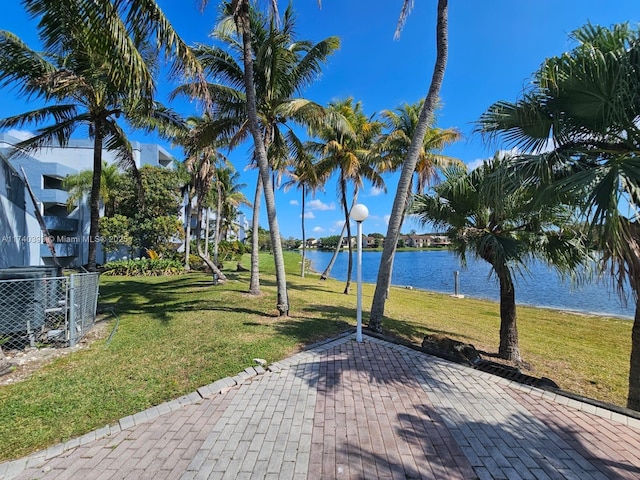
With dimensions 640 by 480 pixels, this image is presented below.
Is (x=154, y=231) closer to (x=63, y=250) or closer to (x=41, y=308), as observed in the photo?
(x=63, y=250)

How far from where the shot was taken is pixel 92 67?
23.8ft

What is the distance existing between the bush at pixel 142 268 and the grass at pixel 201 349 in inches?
309

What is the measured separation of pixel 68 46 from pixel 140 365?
22.3 feet

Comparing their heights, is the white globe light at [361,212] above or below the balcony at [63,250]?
above

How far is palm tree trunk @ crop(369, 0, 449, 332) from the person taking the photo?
19.9 feet

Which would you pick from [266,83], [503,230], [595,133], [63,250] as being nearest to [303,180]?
[266,83]

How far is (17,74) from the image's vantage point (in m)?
7.05

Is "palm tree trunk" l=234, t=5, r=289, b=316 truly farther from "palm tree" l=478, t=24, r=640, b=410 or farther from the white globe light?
"palm tree" l=478, t=24, r=640, b=410

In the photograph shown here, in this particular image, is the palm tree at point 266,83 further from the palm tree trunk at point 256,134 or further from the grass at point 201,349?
the grass at point 201,349

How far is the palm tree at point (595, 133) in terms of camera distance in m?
3.26

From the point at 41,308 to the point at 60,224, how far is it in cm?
2349

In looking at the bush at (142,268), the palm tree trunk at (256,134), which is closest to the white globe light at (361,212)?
the palm tree trunk at (256,134)

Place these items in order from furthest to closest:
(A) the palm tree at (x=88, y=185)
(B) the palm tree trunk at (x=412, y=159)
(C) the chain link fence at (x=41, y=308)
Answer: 1. (A) the palm tree at (x=88, y=185)
2. (B) the palm tree trunk at (x=412, y=159)
3. (C) the chain link fence at (x=41, y=308)

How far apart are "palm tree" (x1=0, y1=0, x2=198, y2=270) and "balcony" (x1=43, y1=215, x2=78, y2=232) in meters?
17.6
